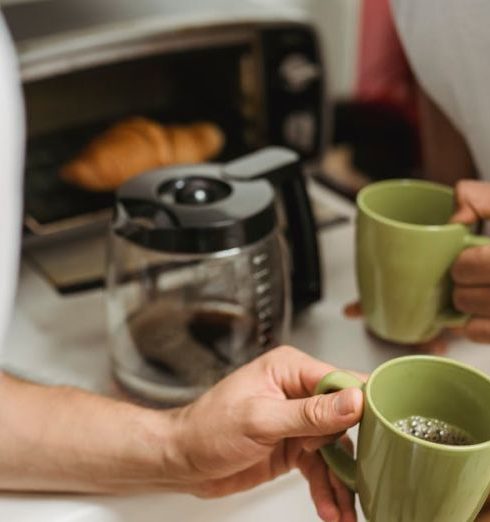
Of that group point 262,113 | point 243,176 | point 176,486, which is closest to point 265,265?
point 243,176

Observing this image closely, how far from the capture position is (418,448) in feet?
1.57

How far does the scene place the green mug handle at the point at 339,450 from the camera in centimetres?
54

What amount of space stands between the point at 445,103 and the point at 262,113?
27 cm

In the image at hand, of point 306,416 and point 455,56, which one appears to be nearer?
point 306,416

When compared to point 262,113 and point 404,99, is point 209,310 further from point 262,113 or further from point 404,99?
point 404,99

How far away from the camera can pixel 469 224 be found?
0.70m

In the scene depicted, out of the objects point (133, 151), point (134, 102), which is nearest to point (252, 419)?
point (133, 151)

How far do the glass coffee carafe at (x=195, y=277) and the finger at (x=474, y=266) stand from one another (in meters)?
0.16

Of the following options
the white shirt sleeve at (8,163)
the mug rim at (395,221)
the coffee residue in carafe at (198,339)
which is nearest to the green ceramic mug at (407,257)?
the mug rim at (395,221)

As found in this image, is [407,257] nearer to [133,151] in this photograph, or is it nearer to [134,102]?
[133,151]

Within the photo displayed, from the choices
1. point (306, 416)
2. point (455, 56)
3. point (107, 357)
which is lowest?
point (107, 357)

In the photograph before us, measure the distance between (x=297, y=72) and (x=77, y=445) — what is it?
1.85 feet

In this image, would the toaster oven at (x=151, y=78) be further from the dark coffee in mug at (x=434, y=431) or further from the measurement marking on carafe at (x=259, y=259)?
the dark coffee in mug at (x=434, y=431)

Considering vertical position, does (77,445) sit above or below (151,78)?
below
